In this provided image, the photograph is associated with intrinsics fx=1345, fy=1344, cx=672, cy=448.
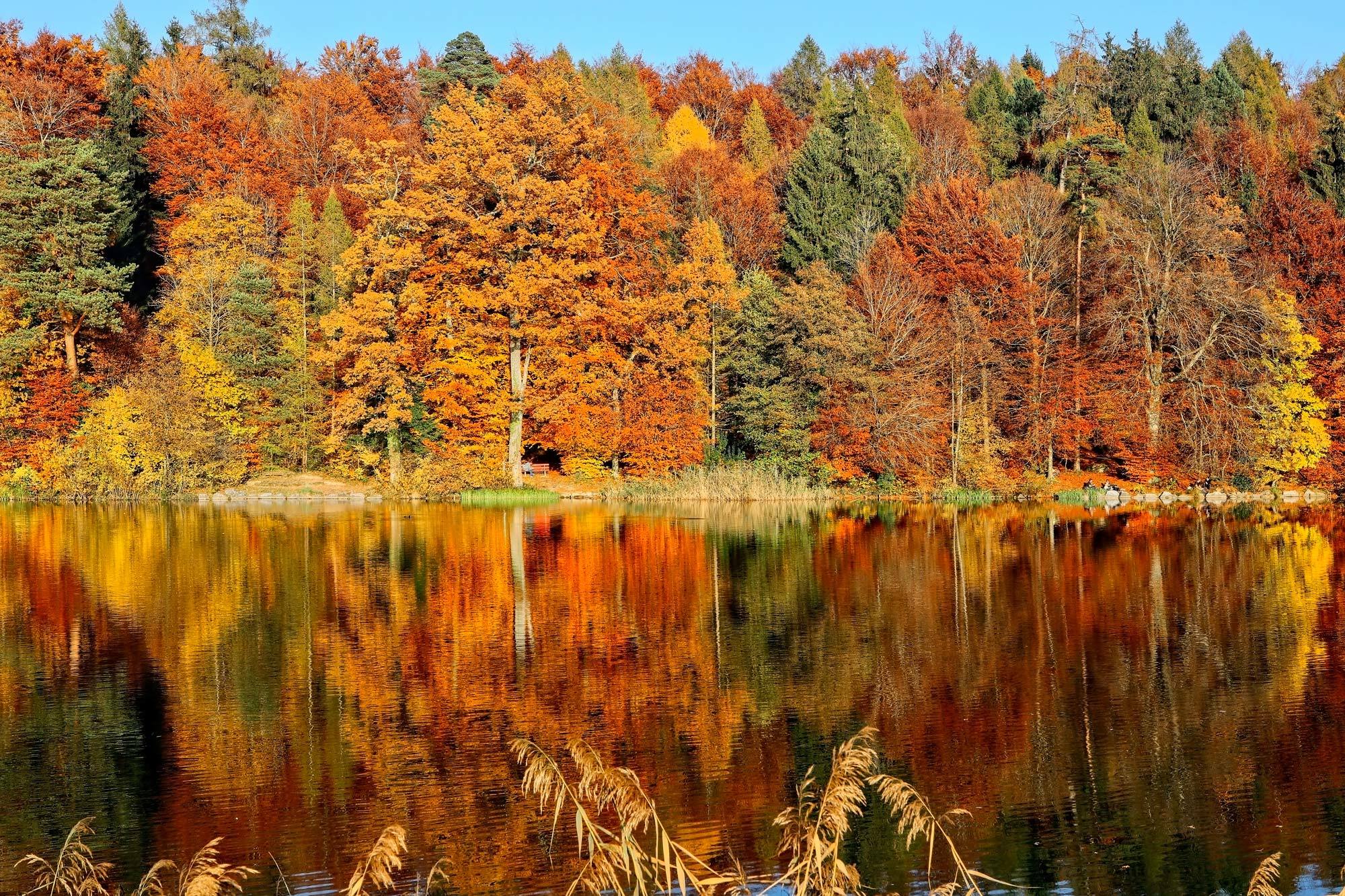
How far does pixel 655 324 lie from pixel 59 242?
782 inches

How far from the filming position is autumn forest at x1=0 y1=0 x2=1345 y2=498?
41.6 m

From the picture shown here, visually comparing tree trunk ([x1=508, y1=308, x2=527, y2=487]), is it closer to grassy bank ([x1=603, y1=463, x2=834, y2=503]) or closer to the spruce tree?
grassy bank ([x1=603, y1=463, x2=834, y2=503])

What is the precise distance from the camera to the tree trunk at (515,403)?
42.5m

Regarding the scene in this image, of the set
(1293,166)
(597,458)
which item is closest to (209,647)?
(597,458)

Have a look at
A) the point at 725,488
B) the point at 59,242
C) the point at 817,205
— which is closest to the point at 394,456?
the point at 725,488

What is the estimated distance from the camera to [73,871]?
6.52 meters

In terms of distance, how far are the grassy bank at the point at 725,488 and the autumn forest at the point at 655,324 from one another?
0.98 metres

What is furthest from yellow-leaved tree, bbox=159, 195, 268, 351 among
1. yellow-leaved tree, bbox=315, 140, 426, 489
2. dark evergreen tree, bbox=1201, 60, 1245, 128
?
dark evergreen tree, bbox=1201, 60, 1245, 128

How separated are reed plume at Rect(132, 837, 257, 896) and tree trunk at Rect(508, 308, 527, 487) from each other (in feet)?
113

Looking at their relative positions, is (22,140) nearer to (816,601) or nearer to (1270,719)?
(816,601)

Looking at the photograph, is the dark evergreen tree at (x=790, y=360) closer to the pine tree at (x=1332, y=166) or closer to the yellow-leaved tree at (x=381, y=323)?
the yellow-leaved tree at (x=381, y=323)

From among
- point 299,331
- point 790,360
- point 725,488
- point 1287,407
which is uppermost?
point 299,331

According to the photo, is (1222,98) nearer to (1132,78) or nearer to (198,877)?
(1132,78)

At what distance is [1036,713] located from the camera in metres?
12.0
